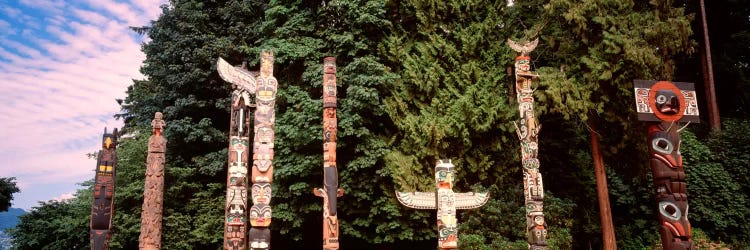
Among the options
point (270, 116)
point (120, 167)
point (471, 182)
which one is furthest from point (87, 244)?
point (471, 182)

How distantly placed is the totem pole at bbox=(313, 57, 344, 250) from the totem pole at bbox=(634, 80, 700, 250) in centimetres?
536

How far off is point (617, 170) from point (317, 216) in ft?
27.4

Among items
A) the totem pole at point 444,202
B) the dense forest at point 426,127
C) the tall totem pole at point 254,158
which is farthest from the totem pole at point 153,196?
the totem pole at point 444,202

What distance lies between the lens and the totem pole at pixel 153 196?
9.28 m

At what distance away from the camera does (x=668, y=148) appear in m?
8.18

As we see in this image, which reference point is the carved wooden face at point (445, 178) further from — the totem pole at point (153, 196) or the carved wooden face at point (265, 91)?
the totem pole at point (153, 196)

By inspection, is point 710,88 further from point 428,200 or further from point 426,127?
point 428,200

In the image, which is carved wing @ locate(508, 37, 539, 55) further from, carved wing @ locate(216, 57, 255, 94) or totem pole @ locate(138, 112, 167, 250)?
totem pole @ locate(138, 112, 167, 250)

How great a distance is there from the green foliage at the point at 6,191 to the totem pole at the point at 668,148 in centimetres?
1860

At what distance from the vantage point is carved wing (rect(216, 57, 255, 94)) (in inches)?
351

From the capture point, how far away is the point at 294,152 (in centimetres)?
1248

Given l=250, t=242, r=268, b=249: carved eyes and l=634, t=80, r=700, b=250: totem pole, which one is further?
l=250, t=242, r=268, b=249: carved eyes

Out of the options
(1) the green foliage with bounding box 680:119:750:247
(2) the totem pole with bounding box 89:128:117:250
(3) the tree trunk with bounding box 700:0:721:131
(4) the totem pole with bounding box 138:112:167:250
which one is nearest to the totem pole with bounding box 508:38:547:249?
(1) the green foliage with bounding box 680:119:750:247

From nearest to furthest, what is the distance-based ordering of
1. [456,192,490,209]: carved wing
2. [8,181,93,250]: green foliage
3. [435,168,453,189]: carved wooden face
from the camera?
[435,168,453,189]: carved wooden face → [456,192,490,209]: carved wing → [8,181,93,250]: green foliage
